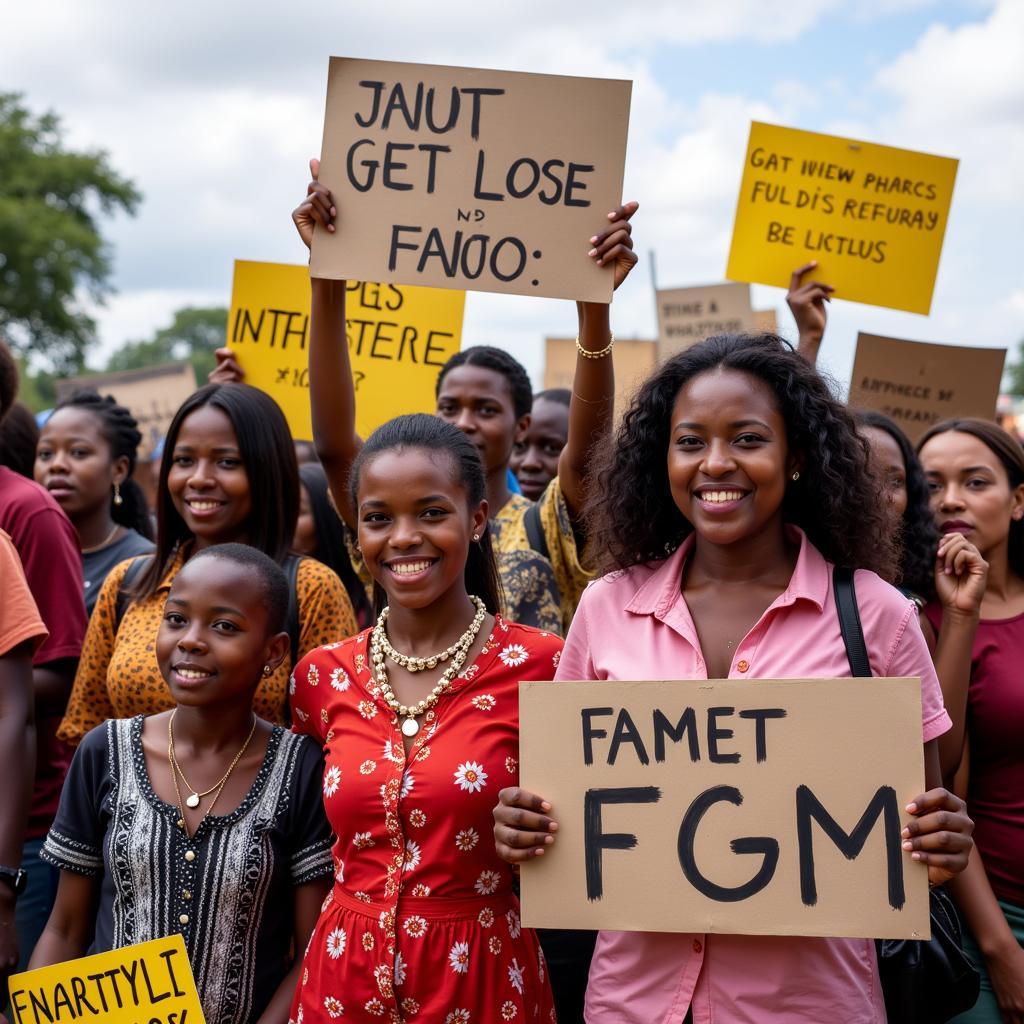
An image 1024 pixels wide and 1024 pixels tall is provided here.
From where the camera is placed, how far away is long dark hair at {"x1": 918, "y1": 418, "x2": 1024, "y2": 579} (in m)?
3.87

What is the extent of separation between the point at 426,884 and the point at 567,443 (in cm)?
155

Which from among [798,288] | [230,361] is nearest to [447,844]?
[230,361]

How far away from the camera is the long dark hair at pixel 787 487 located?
9.25ft

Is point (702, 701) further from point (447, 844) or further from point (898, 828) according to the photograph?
point (447, 844)

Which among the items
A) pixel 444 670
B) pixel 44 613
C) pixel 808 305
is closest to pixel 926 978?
pixel 444 670

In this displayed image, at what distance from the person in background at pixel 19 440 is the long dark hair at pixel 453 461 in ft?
7.71

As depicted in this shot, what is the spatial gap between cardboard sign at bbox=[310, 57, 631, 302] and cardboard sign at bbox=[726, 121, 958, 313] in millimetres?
1909

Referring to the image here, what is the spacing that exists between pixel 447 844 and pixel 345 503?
1.37 meters

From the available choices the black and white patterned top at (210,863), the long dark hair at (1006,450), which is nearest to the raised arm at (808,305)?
the long dark hair at (1006,450)

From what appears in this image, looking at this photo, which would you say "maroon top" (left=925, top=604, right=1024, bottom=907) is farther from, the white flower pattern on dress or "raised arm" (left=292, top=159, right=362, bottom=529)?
"raised arm" (left=292, top=159, right=362, bottom=529)

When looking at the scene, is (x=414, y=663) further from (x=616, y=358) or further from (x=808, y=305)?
(x=616, y=358)

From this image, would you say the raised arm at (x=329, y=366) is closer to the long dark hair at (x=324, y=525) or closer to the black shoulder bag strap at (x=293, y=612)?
the black shoulder bag strap at (x=293, y=612)

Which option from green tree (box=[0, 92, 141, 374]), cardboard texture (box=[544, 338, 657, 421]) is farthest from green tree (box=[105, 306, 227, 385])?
cardboard texture (box=[544, 338, 657, 421])

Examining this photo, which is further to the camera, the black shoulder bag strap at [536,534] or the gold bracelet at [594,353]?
the black shoulder bag strap at [536,534]
